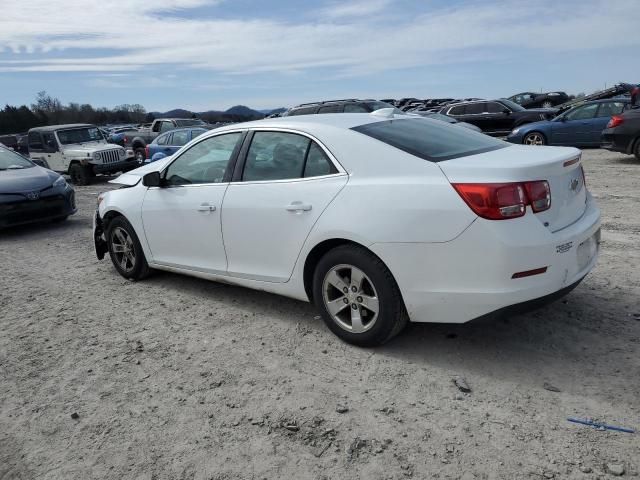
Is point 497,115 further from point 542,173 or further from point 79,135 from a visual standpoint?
point 542,173

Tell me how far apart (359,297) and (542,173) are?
4.49ft

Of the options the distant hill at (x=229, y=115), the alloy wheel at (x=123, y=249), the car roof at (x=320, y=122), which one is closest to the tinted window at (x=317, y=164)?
the car roof at (x=320, y=122)

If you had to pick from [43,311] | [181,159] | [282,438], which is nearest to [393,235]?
[282,438]

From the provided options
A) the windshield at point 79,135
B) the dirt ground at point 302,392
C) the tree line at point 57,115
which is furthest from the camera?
the tree line at point 57,115

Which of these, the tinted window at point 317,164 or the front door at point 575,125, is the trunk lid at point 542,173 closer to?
the tinted window at point 317,164

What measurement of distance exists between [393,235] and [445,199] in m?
0.38

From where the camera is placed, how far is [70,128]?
16.8m

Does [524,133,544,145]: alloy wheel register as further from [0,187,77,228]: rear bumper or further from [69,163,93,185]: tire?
[69,163,93,185]: tire

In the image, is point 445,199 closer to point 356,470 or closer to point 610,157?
point 356,470

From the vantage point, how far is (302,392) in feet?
11.1

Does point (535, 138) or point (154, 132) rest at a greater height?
point (154, 132)

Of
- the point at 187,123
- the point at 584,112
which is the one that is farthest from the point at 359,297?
the point at 187,123

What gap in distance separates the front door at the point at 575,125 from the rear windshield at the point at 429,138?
1213 cm

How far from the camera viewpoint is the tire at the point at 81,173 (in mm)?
15931
